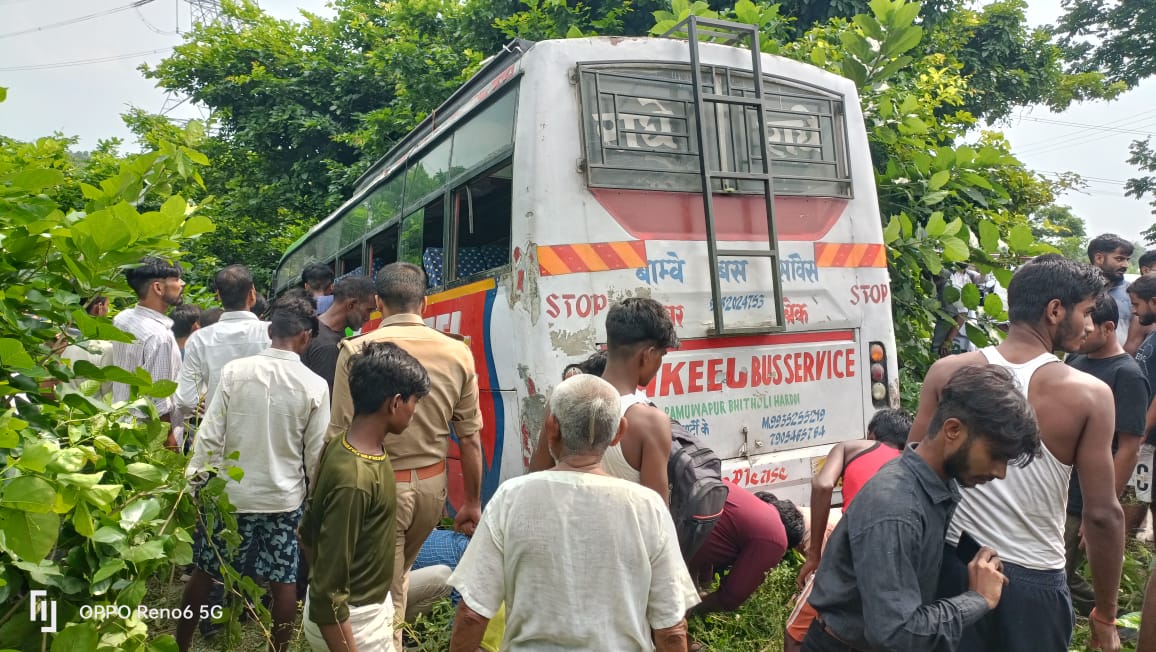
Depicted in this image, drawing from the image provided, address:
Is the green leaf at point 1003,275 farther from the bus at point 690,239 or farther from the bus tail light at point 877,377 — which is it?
the bus tail light at point 877,377

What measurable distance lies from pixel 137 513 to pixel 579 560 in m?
1.03

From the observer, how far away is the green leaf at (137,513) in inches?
67.2

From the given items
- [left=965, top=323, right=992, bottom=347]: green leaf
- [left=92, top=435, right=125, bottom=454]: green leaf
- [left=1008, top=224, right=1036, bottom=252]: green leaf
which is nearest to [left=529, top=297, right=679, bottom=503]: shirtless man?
[left=92, top=435, right=125, bottom=454]: green leaf

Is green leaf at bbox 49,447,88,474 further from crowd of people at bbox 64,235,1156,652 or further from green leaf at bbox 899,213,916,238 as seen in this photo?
green leaf at bbox 899,213,916,238

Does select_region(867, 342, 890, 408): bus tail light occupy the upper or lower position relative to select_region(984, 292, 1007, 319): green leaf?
lower

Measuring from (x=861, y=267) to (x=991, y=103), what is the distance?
1372 centimetres

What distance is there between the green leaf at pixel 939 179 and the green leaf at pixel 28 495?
241 inches

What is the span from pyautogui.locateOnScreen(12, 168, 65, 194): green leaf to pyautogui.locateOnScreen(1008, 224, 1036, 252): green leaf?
241 inches

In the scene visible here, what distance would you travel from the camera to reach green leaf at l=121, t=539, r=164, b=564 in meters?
1.65

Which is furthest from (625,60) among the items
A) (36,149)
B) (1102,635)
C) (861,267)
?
(1102,635)

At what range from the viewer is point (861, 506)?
191 cm

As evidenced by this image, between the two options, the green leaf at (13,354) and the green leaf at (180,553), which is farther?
the green leaf at (180,553)

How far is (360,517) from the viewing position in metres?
2.50

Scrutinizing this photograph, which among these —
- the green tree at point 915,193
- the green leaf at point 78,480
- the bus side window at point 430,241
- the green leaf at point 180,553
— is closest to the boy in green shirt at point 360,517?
the green leaf at point 180,553
